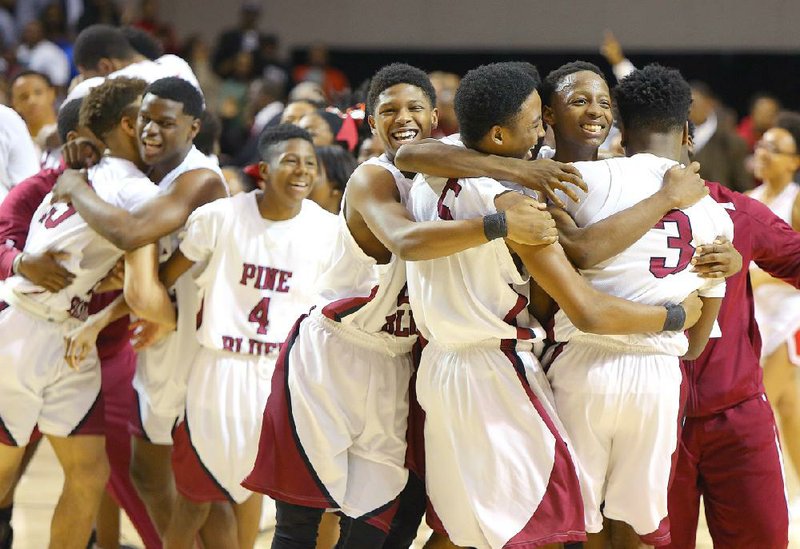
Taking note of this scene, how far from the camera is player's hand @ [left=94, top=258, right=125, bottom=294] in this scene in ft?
13.3

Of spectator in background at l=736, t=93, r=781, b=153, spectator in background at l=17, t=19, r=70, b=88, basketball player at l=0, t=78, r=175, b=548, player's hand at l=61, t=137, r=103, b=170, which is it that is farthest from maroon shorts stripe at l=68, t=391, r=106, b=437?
spectator in background at l=736, t=93, r=781, b=153

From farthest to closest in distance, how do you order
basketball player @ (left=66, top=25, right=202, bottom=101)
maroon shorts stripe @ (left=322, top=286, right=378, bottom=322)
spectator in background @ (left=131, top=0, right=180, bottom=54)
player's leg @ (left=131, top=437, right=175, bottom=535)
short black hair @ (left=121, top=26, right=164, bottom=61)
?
spectator in background @ (left=131, top=0, right=180, bottom=54) < short black hair @ (left=121, top=26, right=164, bottom=61) < basketball player @ (left=66, top=25, right=202, bottom=101) < player's leg @ (left=131, top=437, right=175, bottom=535) < maroon shorts stripe @ (left=322, top=286, right=378, bottom=322)

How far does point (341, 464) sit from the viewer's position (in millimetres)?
3332

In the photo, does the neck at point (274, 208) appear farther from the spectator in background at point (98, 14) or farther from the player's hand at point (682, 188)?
the spectator in background at point (98, 14)

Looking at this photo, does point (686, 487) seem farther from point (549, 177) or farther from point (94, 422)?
point (94, 422)

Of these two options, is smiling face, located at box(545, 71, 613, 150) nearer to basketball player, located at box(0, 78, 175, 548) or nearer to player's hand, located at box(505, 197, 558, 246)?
player's hand, located at box(505, 197, 558, 246)

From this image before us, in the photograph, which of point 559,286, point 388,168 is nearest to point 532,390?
point 559,286

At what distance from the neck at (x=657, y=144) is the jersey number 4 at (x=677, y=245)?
0.22m

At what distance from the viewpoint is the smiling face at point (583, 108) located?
10.5 feet

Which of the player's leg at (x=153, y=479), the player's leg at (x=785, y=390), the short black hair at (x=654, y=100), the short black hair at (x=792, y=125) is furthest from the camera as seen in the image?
the short black hair at (x=792, y=125)

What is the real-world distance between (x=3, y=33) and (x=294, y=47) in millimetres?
3175

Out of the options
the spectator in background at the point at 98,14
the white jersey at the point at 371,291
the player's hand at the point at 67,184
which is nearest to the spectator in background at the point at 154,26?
the spectator in background at the point at 98,14

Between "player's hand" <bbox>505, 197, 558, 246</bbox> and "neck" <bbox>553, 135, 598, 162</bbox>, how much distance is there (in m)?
0.44

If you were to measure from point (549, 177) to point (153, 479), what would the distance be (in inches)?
87.9
